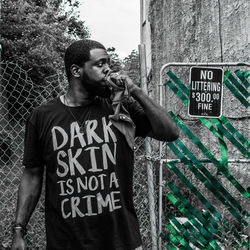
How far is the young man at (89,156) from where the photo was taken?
2.26 meters

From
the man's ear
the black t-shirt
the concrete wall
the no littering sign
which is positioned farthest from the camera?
the concrete wall

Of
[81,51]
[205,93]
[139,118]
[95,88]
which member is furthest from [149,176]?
[81,51]

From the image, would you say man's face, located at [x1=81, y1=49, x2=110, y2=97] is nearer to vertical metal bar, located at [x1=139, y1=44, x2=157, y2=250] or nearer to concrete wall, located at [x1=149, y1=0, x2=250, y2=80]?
vertical metal bar, located at [x1=139, y1=44, x2=157, y2=250]

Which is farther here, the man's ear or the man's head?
the man's ear

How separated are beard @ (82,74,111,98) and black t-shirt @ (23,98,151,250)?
0.12 m

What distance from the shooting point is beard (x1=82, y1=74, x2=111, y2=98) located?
2.43m

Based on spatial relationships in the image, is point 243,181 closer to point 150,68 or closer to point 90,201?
point 90,201

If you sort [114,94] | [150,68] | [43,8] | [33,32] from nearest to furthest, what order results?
[114,94] → [150,68] → [33,32] → [43,8]

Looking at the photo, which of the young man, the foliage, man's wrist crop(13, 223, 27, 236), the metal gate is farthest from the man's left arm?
the foliage

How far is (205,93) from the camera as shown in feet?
12.7

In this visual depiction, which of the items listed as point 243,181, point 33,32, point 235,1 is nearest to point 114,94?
point 243,181

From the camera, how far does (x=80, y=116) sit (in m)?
2.39

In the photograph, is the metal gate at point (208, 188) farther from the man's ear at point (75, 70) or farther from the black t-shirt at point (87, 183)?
the black t-shirt at point (87, 183)

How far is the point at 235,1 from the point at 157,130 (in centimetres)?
323
